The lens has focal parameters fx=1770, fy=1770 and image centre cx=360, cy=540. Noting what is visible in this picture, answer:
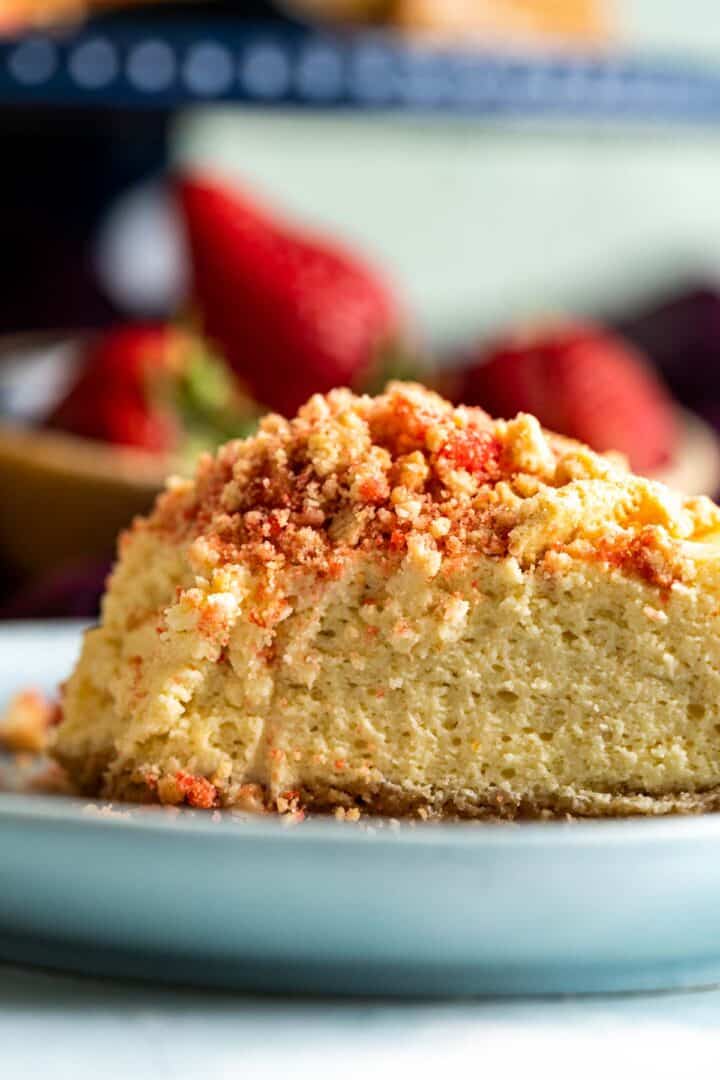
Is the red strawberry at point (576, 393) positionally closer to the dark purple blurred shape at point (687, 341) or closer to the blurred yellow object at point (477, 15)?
the dark purple blurred shape at point (687, 341)

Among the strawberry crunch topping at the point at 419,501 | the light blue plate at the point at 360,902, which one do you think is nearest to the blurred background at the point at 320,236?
the strawberry crunch topping at the point at 419,501

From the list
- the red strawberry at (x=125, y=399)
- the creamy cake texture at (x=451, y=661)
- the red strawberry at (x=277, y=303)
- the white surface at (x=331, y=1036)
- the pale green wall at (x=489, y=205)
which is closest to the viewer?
the white surface at (x=331, y=1036)

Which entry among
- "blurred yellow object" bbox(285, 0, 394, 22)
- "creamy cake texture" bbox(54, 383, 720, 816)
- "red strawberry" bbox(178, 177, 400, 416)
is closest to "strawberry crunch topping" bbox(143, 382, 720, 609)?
"creamy cake texture" bbox(54, 383, 720, 816)

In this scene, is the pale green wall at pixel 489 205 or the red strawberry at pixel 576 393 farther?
the pale green wall at pixel 489 205

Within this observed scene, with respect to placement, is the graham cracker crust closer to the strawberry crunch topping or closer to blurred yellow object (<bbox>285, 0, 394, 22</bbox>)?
the strawberry crunch topping

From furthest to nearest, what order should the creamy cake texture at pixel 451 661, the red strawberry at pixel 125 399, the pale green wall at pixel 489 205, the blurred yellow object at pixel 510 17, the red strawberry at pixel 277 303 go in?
the pale green wall at pixel 489 205
the blurred yellow object at pixel 510 17
the red strawberry at pixel 277 303
the red strawberry at pixel 125 399
the creamy cake texture at pixel 451 661

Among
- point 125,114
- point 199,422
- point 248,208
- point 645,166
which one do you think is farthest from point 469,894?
point 645,166

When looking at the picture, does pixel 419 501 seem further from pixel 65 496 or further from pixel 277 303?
pixel 277 303

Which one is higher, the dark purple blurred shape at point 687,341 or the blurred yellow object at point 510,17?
the blurred yellow object at point 510,17
